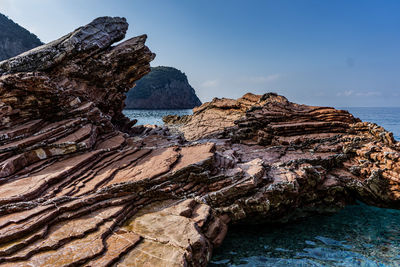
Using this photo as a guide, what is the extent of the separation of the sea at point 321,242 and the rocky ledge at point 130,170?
729 millimetres

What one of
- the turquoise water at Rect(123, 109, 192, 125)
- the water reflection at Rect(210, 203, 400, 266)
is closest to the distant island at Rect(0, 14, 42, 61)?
the turquoise water at Rect(123, 109, 192, 125)

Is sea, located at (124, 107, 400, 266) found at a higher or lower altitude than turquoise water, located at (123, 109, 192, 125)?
lower

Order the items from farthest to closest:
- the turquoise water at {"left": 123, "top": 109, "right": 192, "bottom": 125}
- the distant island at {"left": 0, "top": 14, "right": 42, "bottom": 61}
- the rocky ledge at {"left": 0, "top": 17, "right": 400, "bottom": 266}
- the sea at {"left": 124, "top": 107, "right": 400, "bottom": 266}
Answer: the distant island at {"left": 0, "top": 14, "right": 42, "bottom": 61}, the turquoise water at {"left": 123, "top": 109, "right": 192, "bottom": 125}, the sea at {"left": 124, "top": 107, "right": 400, "bottom": 266}, the rocky ledge at {"left": 0, "top": 17, "right": 400, "bottom": 266}

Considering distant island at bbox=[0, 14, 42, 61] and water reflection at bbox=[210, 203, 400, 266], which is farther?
distant island at bbox=[0, 14, 42, 61]

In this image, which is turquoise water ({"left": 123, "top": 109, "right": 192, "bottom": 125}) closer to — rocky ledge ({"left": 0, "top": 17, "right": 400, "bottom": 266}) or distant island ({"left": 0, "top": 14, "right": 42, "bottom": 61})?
rocky ledge ({"left": 0, "top": 17, "right": 400, "bottom": 266})

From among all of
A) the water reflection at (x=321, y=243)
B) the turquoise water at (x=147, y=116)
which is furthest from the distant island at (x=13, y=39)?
the water reflection at (x=321, y=243)

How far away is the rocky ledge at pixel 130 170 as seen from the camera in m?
8.62

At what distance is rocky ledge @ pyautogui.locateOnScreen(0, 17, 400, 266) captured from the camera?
862 centimetres

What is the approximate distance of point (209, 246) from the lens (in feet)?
33.0

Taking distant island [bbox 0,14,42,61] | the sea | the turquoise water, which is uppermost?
distant island [bbox 0,14,42,61]

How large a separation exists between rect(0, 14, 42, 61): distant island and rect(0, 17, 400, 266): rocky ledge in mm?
136774

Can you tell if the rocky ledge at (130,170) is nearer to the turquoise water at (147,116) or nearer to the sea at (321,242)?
the sea at (321,242)

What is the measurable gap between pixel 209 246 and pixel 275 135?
1412 cm

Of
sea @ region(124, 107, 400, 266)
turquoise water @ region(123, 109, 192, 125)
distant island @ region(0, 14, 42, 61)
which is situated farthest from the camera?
distant island @ region(0, 14, 42, 61)
